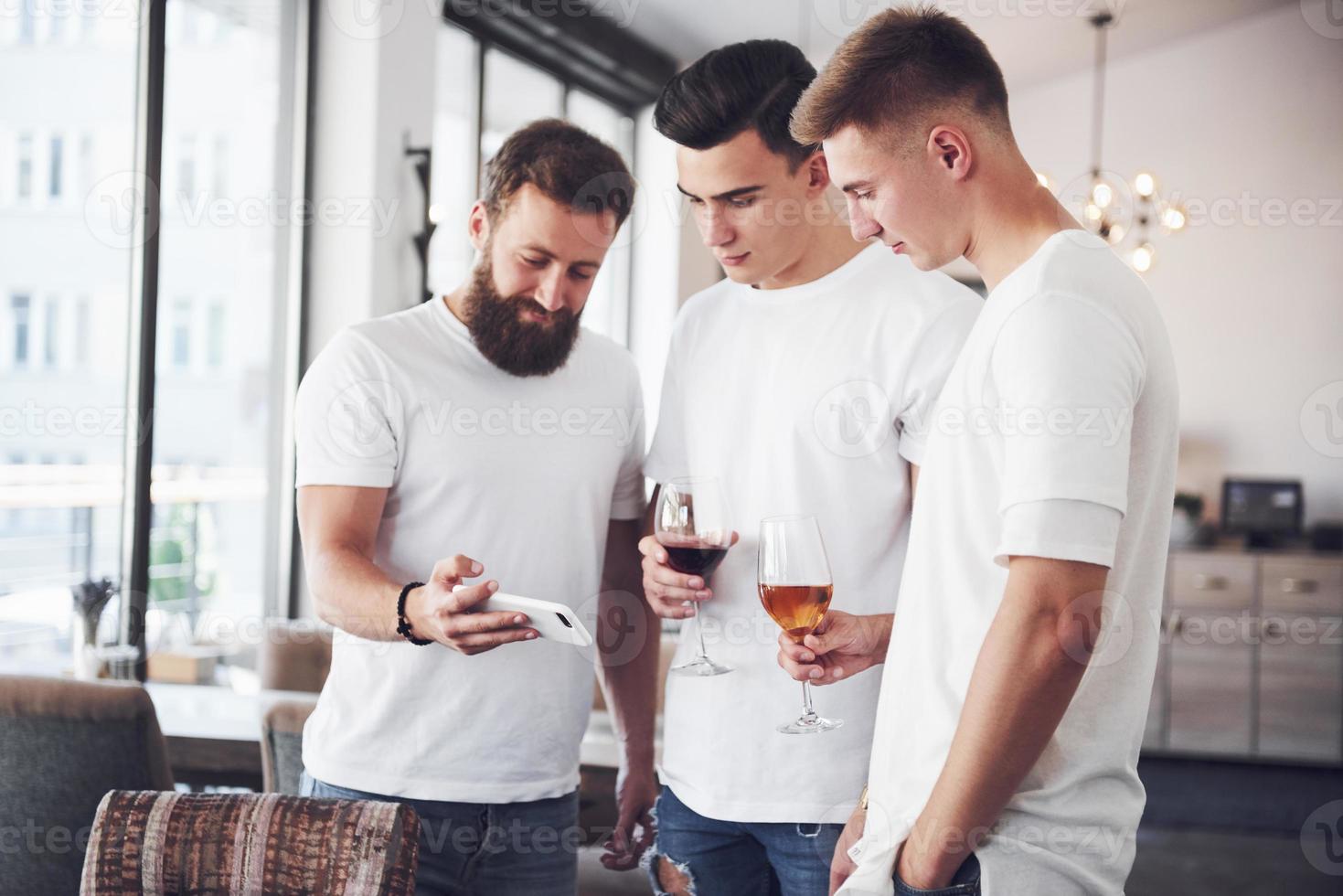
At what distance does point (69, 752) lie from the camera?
1.91 m

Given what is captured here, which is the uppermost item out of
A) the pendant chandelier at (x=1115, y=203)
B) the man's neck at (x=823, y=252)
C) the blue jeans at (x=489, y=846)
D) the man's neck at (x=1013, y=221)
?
the pendant chandelier at (x=1115, y=203)

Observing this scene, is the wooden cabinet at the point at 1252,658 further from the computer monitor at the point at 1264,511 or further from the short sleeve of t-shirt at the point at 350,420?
the short sleeve of t-shirt at the point at 350,420

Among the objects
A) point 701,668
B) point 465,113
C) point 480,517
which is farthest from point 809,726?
point 465,113

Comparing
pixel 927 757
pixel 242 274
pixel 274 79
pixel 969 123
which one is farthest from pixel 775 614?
pixel 274 79

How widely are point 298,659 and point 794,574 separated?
192cm

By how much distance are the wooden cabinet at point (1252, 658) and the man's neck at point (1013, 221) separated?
186 inches

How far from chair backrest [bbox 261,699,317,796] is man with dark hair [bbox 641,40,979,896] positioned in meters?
0.76

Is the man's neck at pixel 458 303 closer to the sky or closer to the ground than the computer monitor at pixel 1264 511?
closer to the sky

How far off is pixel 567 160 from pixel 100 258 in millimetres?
2099

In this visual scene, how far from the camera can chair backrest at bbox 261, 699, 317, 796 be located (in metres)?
2.06

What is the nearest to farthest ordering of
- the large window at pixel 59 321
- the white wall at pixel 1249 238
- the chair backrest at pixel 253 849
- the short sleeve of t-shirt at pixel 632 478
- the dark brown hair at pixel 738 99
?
the chair backrest at pixel 253 849, the dark brown hair at pixel 738 99, the short sleeve of t-shirt at pixel 632 478, the large window at pixel 59 321, the white wall at pixel 1249 238

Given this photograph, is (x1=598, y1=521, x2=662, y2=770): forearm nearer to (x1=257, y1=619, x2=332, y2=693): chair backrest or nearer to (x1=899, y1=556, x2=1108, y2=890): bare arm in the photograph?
(x1=899, y1=556, x2=1108, y2=890): bare arm

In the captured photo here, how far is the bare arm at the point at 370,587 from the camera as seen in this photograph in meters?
1.28

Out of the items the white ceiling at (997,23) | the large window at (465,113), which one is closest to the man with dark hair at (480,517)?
the large window at (465,113)
